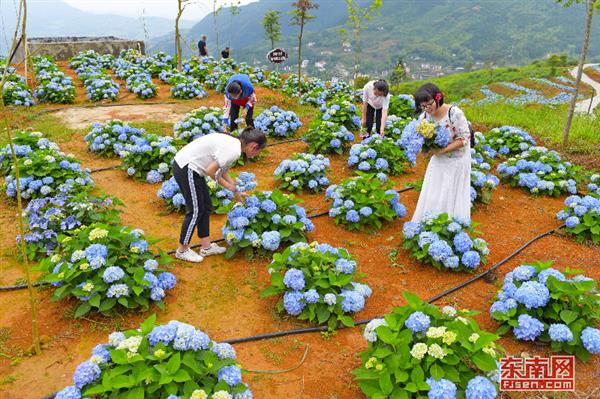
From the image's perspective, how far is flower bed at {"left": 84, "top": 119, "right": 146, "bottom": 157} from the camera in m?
7.21

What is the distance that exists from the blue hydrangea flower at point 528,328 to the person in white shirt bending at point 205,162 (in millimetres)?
2538

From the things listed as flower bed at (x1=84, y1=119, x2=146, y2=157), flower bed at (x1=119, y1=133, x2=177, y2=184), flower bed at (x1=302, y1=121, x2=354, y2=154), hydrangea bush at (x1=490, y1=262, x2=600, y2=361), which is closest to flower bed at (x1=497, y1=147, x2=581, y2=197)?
flower bed at (x1=302, y1=121, x2=354, y2=154)

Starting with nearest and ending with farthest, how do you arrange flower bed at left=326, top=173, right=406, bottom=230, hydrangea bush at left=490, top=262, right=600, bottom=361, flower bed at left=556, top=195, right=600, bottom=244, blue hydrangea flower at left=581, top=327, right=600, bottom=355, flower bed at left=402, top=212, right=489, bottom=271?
blue hydrangea flower at left=581, top=327, right=600, bottom=355 < hydrangea bush at left=490, top=262, right=600, bottom=361 < flower bed at left=402, top=212, right=489, bottom=271 < flower bed at left=556, top=195, right=600, bottom=244 < flower bed at left=326, top=173, right=406, bottom=230

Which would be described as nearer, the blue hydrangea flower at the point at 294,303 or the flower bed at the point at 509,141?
the blue hydrangea flower at the point at 294,303

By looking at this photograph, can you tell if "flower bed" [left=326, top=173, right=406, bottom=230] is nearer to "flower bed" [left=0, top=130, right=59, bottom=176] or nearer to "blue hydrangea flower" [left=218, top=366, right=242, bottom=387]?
"blue hydrangea flower" [left=218, top=366, right=242, bottom=387]

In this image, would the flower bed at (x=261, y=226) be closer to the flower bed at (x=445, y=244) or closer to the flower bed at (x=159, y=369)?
the flower bed at (x=445, y=244)

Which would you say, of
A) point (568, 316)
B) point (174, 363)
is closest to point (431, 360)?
point (568, 316)

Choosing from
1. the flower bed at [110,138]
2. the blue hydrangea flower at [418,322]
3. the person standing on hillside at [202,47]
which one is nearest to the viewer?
the blue hydrangea flower at [418,322]

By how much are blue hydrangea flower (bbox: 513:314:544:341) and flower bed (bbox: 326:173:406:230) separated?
2.18m

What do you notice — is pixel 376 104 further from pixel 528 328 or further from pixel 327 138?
pixel 528 328

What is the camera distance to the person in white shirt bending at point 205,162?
12.4ft

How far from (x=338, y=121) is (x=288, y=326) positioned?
567cm

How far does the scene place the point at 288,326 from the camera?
3.62m

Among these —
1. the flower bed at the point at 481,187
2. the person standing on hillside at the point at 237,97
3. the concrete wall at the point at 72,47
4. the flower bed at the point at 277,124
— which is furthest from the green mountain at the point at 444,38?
the flower bed at the point at 481,187
